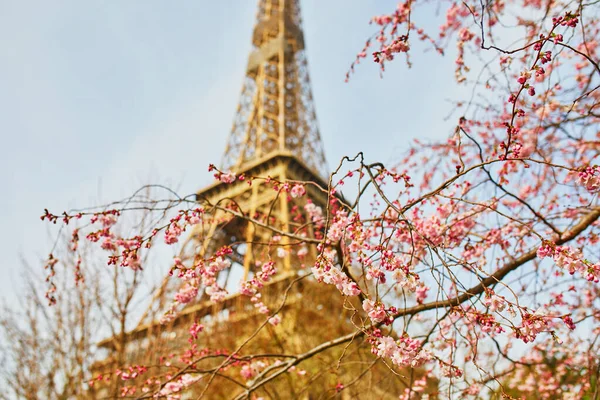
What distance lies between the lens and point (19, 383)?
6391mm

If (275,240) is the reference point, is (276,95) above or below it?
above

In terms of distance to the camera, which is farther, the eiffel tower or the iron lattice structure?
the iron lattice structure

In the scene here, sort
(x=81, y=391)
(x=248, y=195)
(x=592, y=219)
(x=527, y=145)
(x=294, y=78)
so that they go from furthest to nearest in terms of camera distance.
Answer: (x=294, y=78) < (x=248, y=195) < (x=81, y=391) < (x=527, y=145) < (x=592, y=219)

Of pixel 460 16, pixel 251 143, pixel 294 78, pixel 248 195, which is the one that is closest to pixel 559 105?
pixel 460 16

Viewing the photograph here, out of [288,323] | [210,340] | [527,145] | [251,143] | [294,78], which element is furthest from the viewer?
[294,78]

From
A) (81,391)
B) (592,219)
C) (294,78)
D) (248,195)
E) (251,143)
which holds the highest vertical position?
(294,78)

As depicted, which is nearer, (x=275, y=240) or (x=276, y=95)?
(x=275, y=240)

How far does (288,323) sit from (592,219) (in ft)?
24.3

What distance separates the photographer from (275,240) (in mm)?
3664

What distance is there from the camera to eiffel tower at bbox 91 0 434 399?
325cm

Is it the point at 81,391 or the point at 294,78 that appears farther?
the point at 294,78

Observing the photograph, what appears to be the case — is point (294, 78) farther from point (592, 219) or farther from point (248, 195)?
point (592, 219)

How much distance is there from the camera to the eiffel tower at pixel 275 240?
Result: 10.6 feet

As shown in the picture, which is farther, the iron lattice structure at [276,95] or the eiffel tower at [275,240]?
the iron lattice structure at [276,95]
